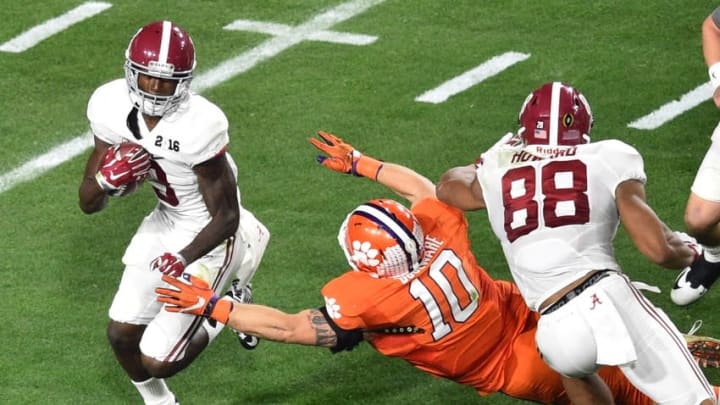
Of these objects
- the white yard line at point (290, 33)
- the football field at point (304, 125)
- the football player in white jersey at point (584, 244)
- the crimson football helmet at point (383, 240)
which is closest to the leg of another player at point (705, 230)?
the football field at point (304, 125)

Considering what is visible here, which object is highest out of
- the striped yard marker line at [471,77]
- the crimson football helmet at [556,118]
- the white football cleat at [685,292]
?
the crimson football helmet at [556,118]

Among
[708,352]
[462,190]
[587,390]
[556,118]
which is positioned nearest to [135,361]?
[462,190]

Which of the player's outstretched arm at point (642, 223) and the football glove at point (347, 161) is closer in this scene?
the player's outstretched arm at point (642, 223)

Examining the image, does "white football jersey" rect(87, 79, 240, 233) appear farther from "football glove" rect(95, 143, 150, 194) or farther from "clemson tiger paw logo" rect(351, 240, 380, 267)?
"clemson tiger paw logo" rect(351, 240, 380, 267)

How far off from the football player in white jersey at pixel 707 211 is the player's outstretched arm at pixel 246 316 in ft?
5.96

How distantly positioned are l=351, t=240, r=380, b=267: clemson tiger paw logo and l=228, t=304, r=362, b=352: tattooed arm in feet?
0.87

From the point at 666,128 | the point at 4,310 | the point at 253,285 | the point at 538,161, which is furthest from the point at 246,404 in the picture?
the point at 666,128

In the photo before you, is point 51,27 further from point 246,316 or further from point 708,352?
point 708,352

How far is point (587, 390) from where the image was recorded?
241 inches

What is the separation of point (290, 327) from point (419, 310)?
1.74 ft

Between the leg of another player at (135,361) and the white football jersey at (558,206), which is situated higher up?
the white football jersey at (558,206)

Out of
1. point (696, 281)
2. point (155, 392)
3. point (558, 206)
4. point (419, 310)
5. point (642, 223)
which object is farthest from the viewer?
point (696, 281)

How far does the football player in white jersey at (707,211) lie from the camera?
22.2 ft

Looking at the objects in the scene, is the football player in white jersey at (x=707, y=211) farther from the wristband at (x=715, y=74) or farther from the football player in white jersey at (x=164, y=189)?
the football player in white jersey at (x=164, y=189)
